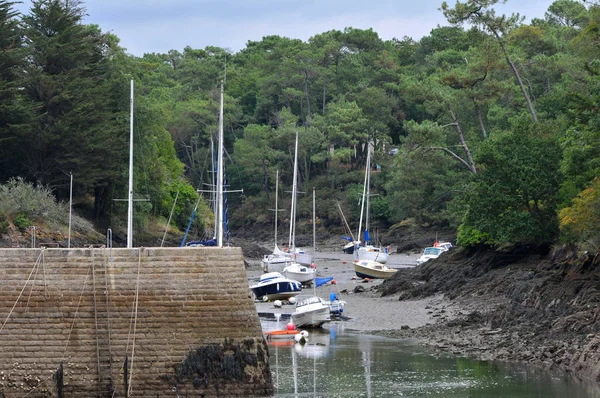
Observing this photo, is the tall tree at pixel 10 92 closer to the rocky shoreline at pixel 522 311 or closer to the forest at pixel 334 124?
the forest at pixel 334 124

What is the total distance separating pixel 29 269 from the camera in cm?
2048

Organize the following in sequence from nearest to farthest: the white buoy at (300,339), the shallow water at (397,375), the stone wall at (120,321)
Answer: the stone wall at (120,321) → the shallow water at (397,375) → the white buoy at (300,339)

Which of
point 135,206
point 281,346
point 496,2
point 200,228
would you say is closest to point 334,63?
point 200,228

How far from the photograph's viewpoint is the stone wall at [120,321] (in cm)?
2034

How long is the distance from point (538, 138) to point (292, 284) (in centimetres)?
1240

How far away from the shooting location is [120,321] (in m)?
20.5

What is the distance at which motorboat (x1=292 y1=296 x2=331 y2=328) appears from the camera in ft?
111

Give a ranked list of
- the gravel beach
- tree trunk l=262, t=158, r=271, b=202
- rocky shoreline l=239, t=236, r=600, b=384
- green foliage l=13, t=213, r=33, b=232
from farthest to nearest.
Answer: tree trunk l=262, t=158, r=271, b=202 → green foliage l=13, t=213, r=33, b=232 → the gravel beach → rocky shoreline l=239, t=236, r=600, b=384

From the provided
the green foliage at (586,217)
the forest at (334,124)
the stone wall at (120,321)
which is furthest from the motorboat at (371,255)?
the stone wall at (120,321)

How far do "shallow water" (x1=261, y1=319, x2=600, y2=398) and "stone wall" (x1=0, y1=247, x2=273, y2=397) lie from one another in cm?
233

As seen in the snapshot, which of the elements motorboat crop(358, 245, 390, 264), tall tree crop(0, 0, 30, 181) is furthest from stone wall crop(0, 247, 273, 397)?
motorboat crop(358, 245, 390, 264)

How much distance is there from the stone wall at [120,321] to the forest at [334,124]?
47.4 feet

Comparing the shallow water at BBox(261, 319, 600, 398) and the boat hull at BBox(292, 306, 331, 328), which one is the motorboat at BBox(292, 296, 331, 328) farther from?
the shallow water at BBox(261, 319, 600, 398)

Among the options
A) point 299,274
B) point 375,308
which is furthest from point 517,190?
point 299,274
